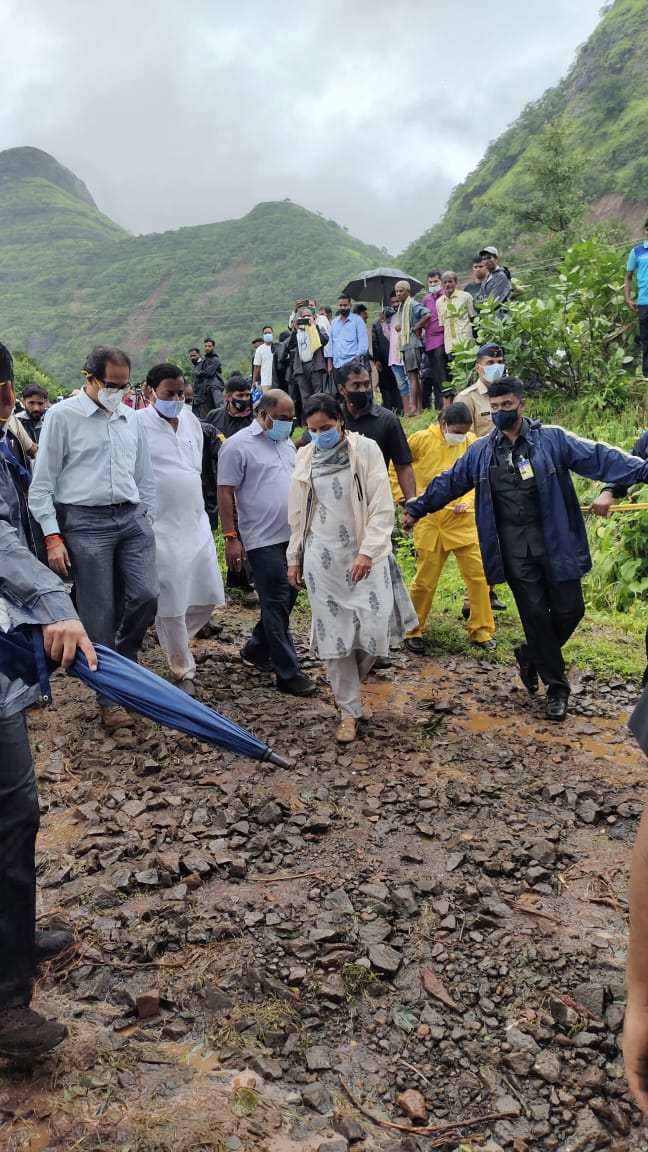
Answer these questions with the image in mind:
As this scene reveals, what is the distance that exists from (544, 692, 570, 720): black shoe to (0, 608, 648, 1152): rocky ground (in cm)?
12

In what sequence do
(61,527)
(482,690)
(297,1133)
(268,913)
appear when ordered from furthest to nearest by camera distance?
(482,690), (61,527), (268,913), (297,1133)

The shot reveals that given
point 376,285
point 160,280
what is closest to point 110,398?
point 376,285

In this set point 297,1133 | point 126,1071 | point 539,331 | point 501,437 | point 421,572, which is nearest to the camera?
point 297,1133

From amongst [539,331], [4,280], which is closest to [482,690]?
[539,331]

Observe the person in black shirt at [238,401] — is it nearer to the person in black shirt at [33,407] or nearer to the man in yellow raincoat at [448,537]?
the man in yellow raincoat at [448,537]

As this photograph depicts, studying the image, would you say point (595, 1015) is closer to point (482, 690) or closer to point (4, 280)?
point (482, 690)

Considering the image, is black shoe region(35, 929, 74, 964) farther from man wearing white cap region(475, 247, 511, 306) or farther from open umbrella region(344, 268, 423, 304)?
open umbrella region(344, 268, 423, 304)

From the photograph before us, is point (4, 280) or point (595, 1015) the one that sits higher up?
point (4, 280)

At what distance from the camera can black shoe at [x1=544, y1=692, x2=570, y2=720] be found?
4.78 metres

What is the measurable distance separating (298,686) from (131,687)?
112 inches

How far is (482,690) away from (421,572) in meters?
1.14

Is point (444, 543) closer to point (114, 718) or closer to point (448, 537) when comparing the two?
point (448, 537)

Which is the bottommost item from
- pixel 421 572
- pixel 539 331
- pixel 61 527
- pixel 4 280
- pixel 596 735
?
pixel 596 735

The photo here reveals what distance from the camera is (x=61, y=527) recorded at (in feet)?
14.3
